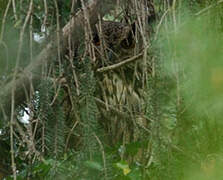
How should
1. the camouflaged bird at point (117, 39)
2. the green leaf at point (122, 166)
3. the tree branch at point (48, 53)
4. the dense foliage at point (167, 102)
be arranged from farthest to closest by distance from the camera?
the camouflaged bird at point (117, 39) < the green leaf at point (122, 166) < the tree branch at point (48, 53) < the dense foliage at point (167, 102)

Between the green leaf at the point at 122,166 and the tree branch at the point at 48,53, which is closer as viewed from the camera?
the tree branch at the point at 48,53

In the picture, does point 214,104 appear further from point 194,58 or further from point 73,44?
point 73,44

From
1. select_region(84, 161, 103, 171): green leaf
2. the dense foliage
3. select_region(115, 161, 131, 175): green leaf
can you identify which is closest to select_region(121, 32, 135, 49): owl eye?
select_region(115, 161, 131, 175): green leaf

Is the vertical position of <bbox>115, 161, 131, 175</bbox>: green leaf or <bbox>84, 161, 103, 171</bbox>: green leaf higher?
<bbox>84, 161, 103, 171</bbox>: green leaf

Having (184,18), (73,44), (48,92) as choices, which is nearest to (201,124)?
(184,18)

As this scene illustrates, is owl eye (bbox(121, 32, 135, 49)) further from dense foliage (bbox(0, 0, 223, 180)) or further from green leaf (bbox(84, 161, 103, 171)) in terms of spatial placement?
green leaf (bbox(84, 161, 103, 171))

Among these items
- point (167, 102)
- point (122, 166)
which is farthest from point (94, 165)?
point (122, 166)

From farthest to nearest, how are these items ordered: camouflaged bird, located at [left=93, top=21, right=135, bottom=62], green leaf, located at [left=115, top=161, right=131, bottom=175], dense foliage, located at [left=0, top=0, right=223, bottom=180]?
1. camouflaged bird, located at [left=93, top=21, right=135, bottom=62]
2. green leaf, located at [left=115, top=161, right=131, bottom=175]
3. dense foliage, located at [left=0, top=0, right=223, bottom=180]

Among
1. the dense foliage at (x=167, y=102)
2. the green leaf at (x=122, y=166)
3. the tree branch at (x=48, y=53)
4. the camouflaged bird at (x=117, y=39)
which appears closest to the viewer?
A: the dense foliage at (x=167, y=102)

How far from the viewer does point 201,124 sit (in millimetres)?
1236

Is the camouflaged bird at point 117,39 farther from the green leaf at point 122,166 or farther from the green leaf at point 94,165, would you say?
the green leaf at point 94,165

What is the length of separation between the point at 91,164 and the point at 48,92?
28 cm

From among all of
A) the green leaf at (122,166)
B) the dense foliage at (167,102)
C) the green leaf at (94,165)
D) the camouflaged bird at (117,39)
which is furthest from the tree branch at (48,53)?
the camouflaged bird at (117,39)

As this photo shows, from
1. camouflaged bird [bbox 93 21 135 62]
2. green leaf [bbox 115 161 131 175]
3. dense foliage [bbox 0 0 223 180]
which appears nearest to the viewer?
dense foliage [bbox 0 0 223 180]
